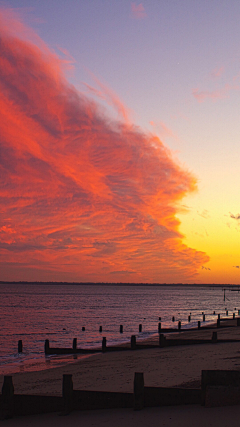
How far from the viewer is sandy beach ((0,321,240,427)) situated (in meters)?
10.8

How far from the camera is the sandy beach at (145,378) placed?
10844mm

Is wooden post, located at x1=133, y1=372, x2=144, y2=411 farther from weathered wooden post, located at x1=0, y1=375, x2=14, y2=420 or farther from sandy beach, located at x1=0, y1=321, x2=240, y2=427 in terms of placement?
weathered wooden post, located at x1=0, y1=375, x2=14, y2=420

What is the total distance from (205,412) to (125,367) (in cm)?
1235

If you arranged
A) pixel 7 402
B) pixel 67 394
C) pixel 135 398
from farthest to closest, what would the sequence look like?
pixel 7 402 < pixel 67 394 < pixel 135 398

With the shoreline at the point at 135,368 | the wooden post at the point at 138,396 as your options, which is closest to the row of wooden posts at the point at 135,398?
the wooden post at the point at 138,396

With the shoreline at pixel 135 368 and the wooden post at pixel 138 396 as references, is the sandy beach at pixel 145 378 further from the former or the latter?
the wooden post at pixel 138 396

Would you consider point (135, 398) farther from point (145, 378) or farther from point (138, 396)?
point (145, 378)

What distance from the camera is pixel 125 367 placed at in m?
22.5

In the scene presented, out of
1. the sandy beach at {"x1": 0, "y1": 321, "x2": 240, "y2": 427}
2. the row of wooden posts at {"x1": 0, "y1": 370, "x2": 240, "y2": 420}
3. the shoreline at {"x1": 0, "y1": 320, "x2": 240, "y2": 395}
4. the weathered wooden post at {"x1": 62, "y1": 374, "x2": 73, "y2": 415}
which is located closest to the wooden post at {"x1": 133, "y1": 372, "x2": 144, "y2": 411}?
the row of wooden posts at {"x1": 0, "y1": 370, "x2": 240, "y2": 420}

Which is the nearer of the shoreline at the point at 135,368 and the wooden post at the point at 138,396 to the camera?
the wooden post at the point at 138,396

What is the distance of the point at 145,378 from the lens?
17844mm

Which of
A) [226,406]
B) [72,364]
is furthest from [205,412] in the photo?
[72,364]

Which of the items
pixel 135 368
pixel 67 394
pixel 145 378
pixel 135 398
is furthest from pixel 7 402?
pixel 135 368

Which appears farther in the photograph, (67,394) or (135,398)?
(67,394)
